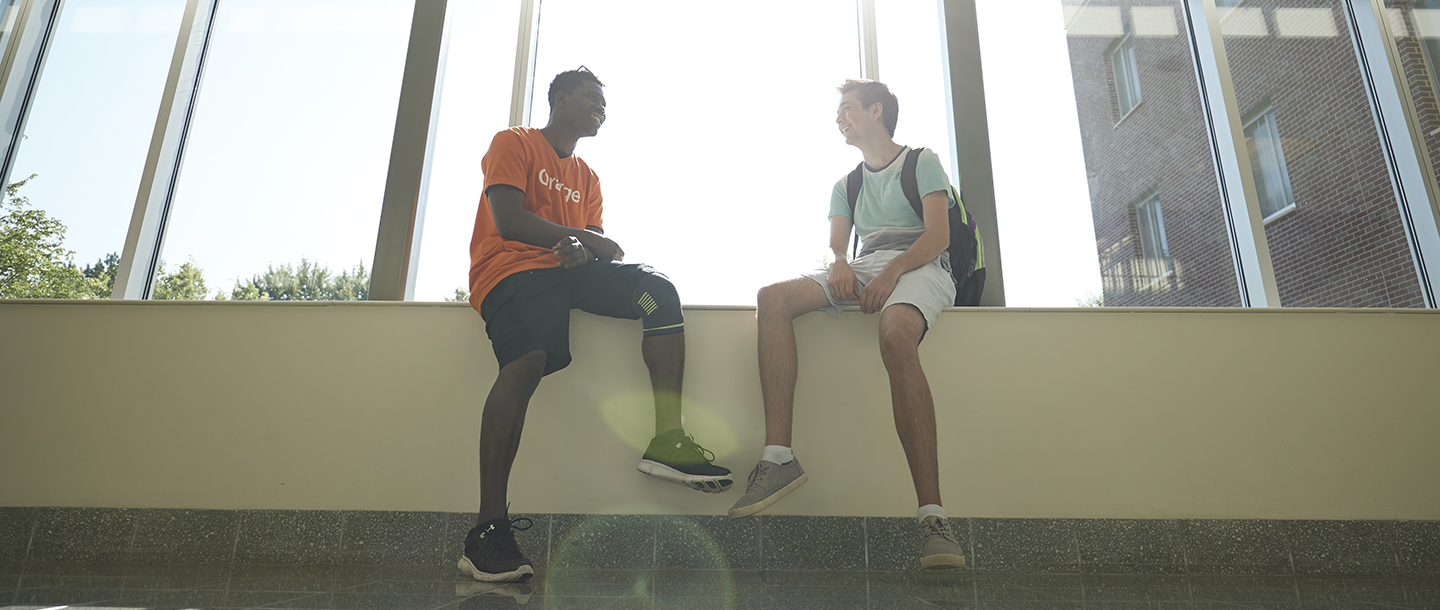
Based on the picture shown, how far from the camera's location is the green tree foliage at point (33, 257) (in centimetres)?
245

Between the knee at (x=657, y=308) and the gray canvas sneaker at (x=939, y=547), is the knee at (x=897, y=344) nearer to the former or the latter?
the gray canvas sneaker at (x=939, y=547)

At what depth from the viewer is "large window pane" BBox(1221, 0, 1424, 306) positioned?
2.57 meters

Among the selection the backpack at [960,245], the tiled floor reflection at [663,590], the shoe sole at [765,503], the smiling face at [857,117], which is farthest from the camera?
the smiling face at [857,117]

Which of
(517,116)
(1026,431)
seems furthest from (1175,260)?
(517,116)

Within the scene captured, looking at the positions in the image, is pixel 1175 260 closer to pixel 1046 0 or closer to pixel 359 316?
pixel 1046 0

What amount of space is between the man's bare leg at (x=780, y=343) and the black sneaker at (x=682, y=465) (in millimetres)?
148

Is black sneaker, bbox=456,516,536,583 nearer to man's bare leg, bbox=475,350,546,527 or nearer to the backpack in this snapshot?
man's bare leg, bbox=475,350,546,527

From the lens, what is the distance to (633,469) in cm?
179

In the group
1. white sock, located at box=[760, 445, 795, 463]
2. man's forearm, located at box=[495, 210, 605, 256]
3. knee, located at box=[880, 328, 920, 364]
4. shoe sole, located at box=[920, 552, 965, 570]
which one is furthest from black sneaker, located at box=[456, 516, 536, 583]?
knee, located at box=[880, 328, 920, 364]

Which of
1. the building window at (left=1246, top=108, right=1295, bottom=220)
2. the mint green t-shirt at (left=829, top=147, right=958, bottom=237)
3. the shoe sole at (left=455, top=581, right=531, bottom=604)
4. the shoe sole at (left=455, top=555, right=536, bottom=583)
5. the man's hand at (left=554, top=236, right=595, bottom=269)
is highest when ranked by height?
the building window at (left=1246, top=108, right=1295, bottom=220)

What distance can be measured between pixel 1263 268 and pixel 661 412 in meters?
2.22

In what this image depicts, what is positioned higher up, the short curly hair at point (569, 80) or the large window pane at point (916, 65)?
the large window pane at point (916, 65)

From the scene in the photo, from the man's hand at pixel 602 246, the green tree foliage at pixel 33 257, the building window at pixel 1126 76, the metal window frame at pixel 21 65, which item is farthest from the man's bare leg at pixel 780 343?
the metal window frame at pixel 21 65

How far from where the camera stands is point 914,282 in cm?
171
